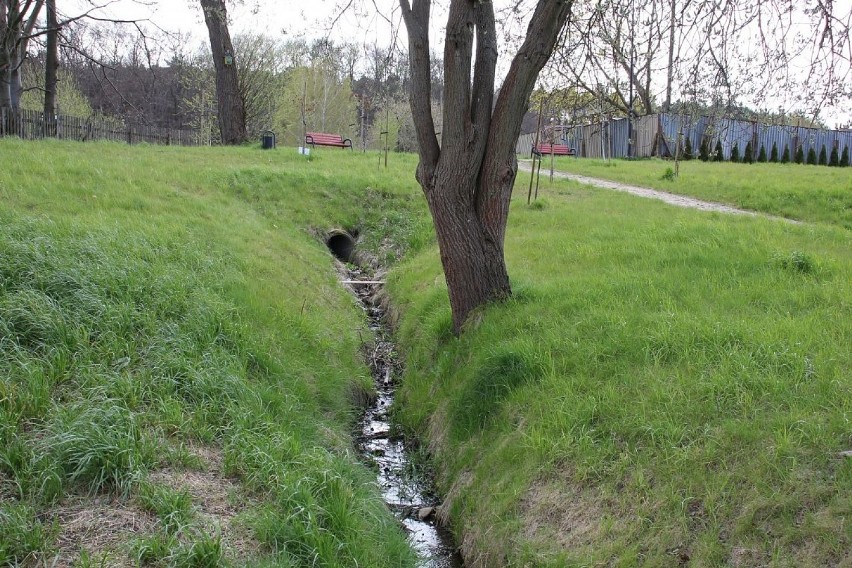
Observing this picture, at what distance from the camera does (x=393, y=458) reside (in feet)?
21.0

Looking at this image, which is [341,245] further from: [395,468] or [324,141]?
[324,141]

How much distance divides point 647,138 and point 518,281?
23.6 metres

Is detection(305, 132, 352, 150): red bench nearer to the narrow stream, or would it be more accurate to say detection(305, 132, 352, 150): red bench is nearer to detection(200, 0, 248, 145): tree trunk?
detection(200, 0, 248, 145): tree trunk

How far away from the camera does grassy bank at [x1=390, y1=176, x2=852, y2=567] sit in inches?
150

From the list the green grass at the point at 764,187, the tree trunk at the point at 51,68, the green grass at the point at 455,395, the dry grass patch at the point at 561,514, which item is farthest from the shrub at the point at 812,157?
the tree trunk at the point at 51,68

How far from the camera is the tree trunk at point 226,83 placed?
21328 mm

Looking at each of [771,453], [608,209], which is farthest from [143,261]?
[608,209]

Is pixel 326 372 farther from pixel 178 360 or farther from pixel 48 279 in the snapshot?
pixel 48 279

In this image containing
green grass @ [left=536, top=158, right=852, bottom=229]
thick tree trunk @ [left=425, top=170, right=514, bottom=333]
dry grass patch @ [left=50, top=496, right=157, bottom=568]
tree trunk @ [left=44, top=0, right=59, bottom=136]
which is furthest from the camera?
tree trunk @ [left=44, top=0, right=59, bottom=136]

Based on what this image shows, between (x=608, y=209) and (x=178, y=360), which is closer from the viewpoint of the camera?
(x=178, y=360)

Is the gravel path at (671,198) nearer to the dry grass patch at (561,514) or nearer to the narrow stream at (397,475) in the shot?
the narrow stream at (397,475)

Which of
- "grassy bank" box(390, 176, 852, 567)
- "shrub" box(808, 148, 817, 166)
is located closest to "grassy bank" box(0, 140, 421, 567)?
"grassy bank" box(390, 176, 852, 567)

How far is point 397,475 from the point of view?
19.8 feet

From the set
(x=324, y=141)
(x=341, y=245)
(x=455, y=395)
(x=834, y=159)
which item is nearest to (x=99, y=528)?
(x=455, y=395)
